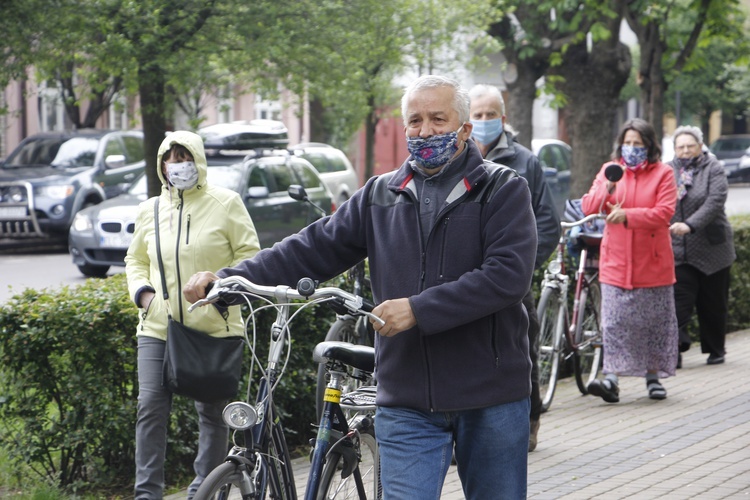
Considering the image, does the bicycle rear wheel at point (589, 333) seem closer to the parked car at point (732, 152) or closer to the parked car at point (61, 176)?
the parked car at point (61, 176)

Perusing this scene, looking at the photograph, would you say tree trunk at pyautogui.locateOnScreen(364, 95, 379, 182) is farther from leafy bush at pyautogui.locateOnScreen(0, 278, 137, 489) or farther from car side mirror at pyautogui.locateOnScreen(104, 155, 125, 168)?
leafy bush at pyautogui.locateOnScreen(0, 278, 137, 489)

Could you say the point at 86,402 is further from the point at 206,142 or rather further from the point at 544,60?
the point at 206,142

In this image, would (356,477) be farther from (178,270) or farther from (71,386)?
(71,386)

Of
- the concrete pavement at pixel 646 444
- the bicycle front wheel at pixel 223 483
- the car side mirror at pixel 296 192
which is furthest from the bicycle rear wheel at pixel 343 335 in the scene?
the bicycle front wheel at pixel 223 483

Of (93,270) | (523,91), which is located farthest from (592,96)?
(93,270)

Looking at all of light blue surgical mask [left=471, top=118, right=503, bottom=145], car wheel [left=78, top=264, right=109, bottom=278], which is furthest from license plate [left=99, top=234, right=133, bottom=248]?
light blue surgical mask [left=471, top=118, right=503, bottom=145]

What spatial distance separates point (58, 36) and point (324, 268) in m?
10.4

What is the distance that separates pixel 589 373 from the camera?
31.8 feet

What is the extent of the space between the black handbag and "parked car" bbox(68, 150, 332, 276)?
1039 cm

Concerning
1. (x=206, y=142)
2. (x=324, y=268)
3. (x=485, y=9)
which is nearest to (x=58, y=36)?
(x=206, y=142)

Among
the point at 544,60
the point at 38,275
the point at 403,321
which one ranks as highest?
the point at 544,60

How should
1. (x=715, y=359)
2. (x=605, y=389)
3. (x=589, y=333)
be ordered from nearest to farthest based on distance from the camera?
(x=605, y=389) < (x=589, y=333) < (x=715, y=359)

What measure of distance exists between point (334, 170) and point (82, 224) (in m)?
8.31

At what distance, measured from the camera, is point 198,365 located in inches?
218
